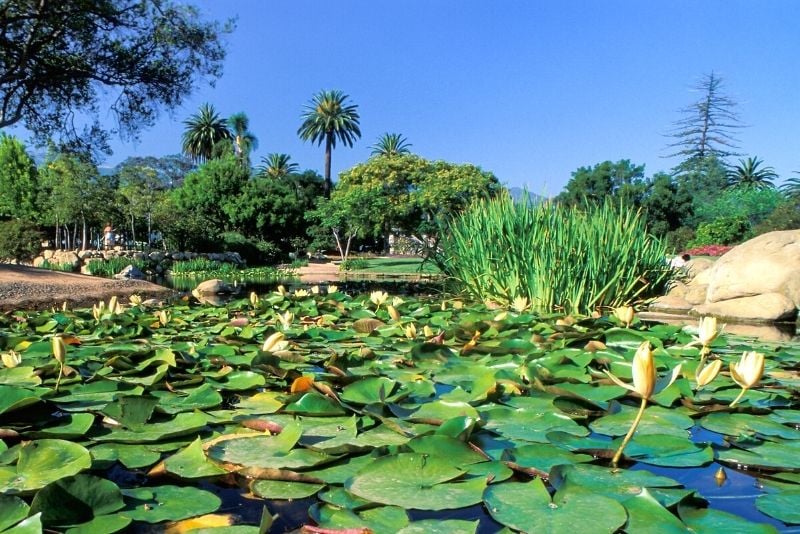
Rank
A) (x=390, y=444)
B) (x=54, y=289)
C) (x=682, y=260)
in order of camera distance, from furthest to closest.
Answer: (x=682, y=260)
(x=54, y=289)
(x=390, y=444)

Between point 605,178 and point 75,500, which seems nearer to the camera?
point 75,500

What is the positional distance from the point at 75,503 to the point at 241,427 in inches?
19.9

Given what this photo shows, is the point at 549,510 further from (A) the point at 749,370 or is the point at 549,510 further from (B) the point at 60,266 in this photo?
(B) the point at 60,266

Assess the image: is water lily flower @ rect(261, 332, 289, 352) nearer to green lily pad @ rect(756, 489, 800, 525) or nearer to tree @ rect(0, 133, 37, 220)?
green lily pad @ rect(756, 489, 800, 525)

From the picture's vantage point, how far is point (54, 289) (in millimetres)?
8969

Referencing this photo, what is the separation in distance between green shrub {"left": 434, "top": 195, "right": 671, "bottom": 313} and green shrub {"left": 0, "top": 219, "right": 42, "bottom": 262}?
1976 cm

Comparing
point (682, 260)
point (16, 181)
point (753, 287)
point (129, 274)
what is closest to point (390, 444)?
point (753, 287)

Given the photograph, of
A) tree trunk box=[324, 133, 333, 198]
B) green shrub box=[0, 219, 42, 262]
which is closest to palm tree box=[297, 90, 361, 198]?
tree trunk box=[324, 133, 333, 198]

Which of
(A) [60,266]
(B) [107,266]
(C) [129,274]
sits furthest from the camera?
(A) [60,266]

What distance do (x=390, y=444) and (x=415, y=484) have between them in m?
0.25

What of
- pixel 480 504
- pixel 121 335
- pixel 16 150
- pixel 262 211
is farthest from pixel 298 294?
pixel 16 150

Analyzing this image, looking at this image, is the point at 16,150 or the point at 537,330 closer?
the point at 537,330

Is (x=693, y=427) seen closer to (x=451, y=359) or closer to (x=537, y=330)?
(x=451, y=359)

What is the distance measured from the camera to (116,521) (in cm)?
84
